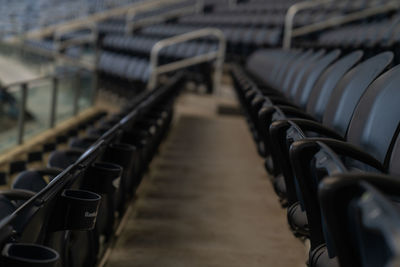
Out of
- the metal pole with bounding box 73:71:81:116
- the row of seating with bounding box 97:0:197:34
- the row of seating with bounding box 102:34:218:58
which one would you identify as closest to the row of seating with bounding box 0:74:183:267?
the metal pole with bounding box 73:71:81:116

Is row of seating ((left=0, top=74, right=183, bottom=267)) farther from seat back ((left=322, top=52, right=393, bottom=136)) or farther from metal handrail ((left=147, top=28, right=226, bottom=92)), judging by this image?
metal handrail ((left=147, top=28, right=226, bottom=92))

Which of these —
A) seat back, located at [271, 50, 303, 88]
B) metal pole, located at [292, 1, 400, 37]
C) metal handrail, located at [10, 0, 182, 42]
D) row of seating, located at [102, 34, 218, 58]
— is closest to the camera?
seat back, located at [271, 50, 303, 88]

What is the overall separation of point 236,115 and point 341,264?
60.8 inches

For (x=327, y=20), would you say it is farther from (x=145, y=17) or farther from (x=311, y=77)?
(x=145, y=17)

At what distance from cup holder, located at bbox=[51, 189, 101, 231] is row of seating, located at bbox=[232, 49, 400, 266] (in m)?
0.13

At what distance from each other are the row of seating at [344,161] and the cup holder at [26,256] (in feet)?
0.42

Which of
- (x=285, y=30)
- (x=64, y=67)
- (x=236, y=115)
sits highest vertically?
(x=285, y=30)

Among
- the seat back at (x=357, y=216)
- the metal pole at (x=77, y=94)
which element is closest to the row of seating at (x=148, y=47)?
the metal pole at (x=77, y=94)

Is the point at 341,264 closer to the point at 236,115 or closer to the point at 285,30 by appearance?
the point at 236,115

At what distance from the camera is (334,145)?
0.94ft

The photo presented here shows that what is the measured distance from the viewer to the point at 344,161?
1.33 feet

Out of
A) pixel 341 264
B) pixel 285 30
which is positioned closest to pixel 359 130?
pixel 341 264

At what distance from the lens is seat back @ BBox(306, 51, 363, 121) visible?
51 cm

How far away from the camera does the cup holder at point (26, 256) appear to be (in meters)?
0.23
